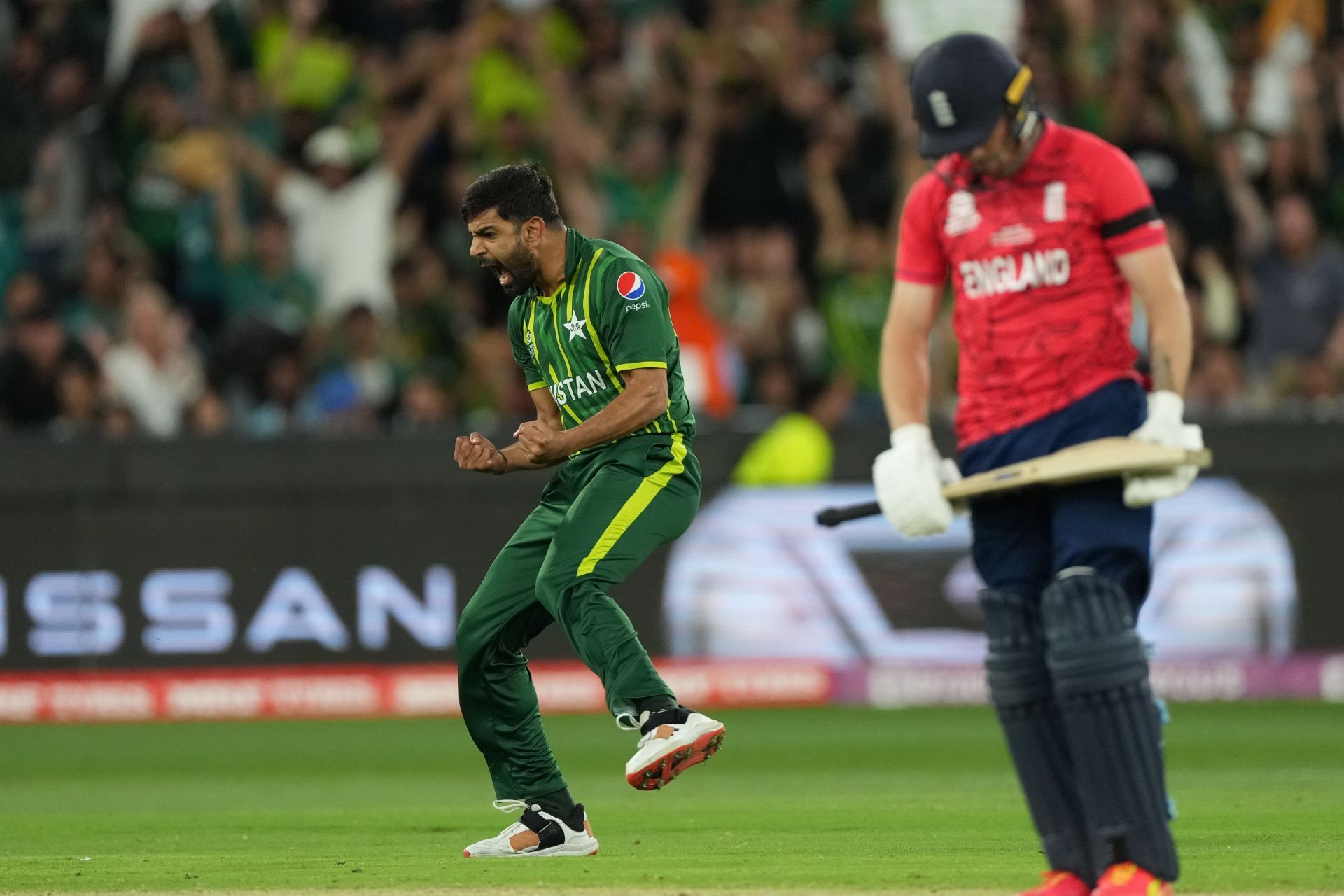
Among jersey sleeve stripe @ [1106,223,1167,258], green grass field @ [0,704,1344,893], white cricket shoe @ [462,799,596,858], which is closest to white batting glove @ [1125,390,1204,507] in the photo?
jersey sleeve stripe @ [1106,223,1167,258]

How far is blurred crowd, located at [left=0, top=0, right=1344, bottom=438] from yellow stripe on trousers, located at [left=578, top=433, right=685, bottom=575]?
6.30 m

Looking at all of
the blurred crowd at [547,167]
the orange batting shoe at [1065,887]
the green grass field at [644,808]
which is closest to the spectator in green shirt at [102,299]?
the blurred crowd at [547,167]

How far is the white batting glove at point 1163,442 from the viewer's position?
503cm

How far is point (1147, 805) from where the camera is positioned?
16.3 feet

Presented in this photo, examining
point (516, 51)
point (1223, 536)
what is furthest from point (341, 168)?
point (1223, 536)

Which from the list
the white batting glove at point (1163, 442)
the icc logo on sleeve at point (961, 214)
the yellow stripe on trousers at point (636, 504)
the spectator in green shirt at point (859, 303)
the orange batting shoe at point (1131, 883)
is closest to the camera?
the orange batting shoe at point (1131, 883)

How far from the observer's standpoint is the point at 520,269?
22.4 ft

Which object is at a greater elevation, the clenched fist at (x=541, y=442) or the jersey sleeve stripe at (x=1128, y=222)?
the jersey sleeve stripe at (x=1128, y=222)

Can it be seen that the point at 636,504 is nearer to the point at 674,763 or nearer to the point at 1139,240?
the point at 674,763

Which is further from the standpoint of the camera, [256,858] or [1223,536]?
[1223,536]

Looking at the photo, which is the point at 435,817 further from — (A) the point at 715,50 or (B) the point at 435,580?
(A) the point at 715,50

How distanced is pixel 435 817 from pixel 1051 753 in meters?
3.81

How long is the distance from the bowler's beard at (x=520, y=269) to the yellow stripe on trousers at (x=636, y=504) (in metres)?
0.69

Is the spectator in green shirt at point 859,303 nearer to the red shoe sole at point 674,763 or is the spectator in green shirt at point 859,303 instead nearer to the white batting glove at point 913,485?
the red shoe sole at point 674,763
